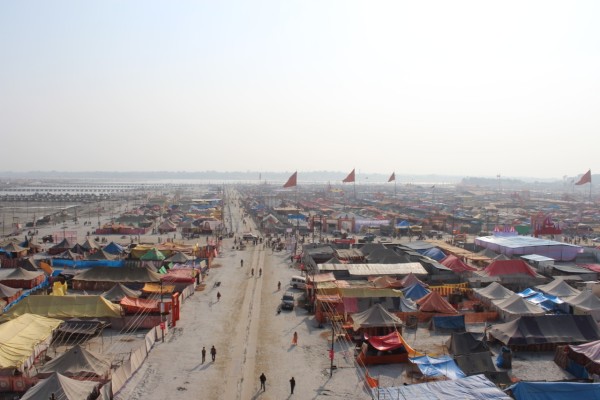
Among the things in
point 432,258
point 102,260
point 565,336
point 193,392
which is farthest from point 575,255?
point 102,260

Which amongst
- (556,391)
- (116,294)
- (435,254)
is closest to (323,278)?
(116,294)

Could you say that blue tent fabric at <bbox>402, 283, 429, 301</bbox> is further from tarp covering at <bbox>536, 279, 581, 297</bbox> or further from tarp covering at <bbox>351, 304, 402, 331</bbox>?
tarp covering at <bbox>536, 279, 581, 297</bbox>

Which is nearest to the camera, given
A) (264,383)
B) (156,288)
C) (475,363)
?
(264,383)

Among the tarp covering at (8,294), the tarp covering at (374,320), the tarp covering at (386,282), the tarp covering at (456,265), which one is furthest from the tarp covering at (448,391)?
the tarp covering at (8,294)

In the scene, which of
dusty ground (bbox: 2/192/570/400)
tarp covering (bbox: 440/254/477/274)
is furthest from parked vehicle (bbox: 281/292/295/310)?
tarp covering (bbox: 440/254/477/274)

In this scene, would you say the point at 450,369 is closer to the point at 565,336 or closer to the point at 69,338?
the point at 565,336

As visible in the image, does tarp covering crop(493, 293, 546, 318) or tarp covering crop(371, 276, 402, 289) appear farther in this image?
tarp covering crop(371, 276, 402, 289)

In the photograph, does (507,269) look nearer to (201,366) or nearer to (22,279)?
(201,366)
